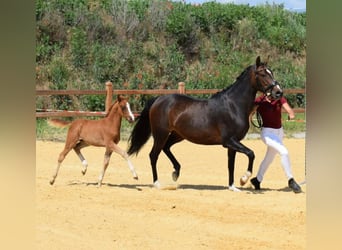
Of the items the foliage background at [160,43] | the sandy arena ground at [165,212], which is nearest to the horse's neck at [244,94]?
the sandy arena ground at [165,212]

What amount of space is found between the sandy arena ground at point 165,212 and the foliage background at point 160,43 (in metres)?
5.69

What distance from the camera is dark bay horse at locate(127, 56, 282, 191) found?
18.0 ft

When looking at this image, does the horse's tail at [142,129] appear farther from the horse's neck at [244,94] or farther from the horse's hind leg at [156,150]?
the horse's neck at [244,94]

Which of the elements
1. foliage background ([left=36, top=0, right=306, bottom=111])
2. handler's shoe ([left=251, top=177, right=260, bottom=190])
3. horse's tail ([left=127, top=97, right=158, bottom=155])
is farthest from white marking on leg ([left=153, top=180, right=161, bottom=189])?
foliage background ([left=36, top=0, right=306, bottom=111])

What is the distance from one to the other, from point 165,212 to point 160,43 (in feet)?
33.5

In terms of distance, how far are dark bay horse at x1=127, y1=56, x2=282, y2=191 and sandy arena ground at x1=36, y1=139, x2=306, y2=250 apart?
36 centimetres

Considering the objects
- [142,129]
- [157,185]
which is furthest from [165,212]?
[142,129]

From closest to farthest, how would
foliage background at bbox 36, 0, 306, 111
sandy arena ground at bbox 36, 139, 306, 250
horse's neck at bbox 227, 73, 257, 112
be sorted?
sandy arena ground at bbox 36, 139, 306, 250 → horse's neck at bbox 227, 73, 257, 112 → foliage background at bbox 36, 0, 306, 111

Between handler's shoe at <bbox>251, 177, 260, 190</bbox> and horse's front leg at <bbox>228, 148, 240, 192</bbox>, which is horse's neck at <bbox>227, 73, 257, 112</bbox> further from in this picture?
handler's shoe at <bbox>251, 177, 260, 190</bbox>

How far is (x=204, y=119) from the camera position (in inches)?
223
